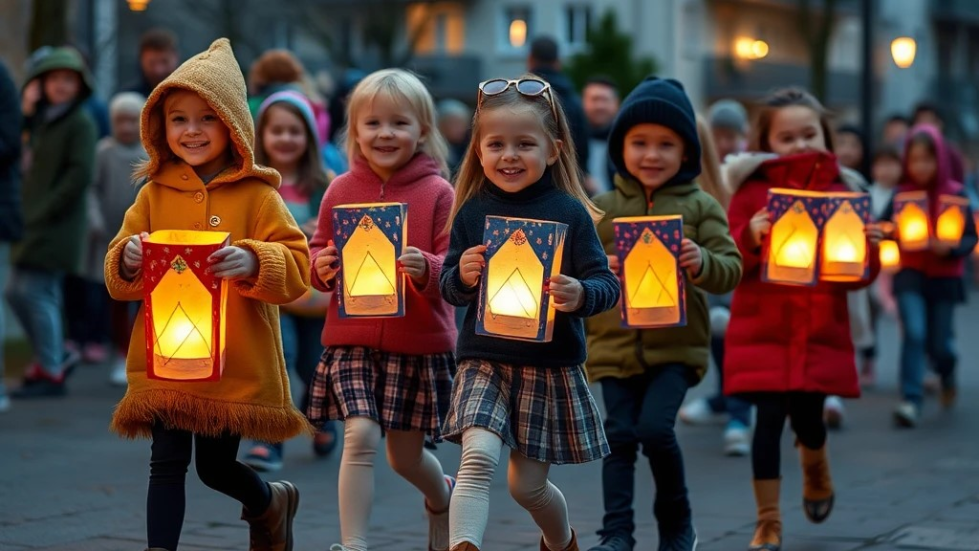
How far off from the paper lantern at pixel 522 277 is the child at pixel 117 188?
6688 millimetres

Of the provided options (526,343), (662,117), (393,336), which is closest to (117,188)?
(393,336)

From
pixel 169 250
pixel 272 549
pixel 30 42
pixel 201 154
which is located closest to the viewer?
pixel 169 250

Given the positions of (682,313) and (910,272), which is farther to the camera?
(910,272)

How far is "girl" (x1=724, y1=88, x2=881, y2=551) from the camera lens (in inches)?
260

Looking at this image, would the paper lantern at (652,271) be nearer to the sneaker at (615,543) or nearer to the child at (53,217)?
the sneaker at (615,543)

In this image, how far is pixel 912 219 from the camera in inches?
427

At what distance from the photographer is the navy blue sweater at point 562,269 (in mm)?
5309

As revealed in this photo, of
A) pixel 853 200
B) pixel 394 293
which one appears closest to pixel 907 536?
pixel 853 200

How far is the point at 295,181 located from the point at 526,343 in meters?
3.29

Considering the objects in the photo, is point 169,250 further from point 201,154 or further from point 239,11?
point 239,11

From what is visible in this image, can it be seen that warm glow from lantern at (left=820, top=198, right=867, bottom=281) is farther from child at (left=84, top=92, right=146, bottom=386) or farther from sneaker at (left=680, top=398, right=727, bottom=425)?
child at (left=84, top=92, right=146, bottom=386)

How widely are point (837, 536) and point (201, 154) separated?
3.11 m

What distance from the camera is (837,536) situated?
6.67 metres

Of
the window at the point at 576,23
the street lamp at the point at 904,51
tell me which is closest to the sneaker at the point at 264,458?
the street lamp at the point at 904,51
